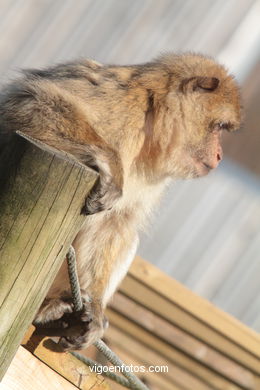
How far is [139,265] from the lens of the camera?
6.25 metres

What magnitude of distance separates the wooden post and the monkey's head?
6.08 ft

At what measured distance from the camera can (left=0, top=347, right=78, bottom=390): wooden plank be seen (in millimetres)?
3545

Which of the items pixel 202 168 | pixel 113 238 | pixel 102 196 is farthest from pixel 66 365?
pixel 202 168

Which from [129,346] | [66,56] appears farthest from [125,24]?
[129,346]

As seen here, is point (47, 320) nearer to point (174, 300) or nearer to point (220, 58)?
point (174, 300)

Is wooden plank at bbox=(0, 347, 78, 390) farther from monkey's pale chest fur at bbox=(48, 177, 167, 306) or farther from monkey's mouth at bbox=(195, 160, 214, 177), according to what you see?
monkey's mouth at bbox=(195, 160, 214, 177)

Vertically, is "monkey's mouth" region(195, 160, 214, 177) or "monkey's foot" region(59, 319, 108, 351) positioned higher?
"monkey's mouth" region(195, 160, 214, 177)

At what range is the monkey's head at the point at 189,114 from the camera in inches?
191

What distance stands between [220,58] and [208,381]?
309 centimetres

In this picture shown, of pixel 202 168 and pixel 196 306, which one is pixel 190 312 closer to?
pixel 196 306

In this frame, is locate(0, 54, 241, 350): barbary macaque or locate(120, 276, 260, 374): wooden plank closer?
locate(0, 54, 241, 350): barbary macaque

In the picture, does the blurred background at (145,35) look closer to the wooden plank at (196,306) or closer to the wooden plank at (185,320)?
the wooden plank at (196,306)

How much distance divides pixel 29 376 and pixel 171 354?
9.15ft

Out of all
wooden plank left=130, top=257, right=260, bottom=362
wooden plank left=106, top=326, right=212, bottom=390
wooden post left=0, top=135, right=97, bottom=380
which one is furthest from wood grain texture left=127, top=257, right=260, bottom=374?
wooden post left=0, top=135, right=97, bottom=380
